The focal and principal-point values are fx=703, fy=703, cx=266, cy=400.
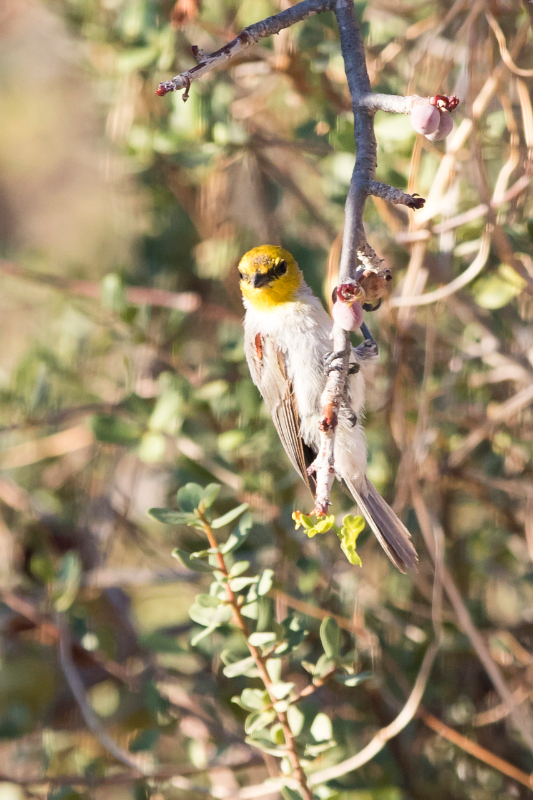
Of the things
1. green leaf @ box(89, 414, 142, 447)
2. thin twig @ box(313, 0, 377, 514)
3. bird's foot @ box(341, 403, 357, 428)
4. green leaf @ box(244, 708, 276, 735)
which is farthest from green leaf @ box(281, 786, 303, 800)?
green leaf @ box(89, 414, 142, 447)

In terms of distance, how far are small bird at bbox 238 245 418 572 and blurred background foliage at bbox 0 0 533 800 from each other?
165 mm

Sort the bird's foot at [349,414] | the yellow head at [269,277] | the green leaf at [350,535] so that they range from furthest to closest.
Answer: the yellow head at [269,277] → the bird's foot at [349,414] → the green leaf at [350,535]

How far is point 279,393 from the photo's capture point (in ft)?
5.90

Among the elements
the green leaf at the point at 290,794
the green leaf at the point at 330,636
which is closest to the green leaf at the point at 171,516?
the green leaf at the point at 330,636

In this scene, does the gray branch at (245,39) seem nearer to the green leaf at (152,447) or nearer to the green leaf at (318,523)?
the green leaf at (318,523)

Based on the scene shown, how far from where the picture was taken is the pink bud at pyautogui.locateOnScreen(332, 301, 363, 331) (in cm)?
94

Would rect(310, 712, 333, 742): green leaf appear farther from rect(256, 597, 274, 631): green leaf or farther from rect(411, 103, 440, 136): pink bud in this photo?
rect(411, 103, 440, 136): pink bud

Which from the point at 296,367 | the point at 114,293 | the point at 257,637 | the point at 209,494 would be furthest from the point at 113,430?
the point at 257,637

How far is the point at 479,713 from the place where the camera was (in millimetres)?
1945

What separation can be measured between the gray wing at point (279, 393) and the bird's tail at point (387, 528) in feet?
0.51

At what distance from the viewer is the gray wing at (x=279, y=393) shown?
173 centimetres

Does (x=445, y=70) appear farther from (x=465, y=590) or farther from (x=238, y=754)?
(x=238, y=754)

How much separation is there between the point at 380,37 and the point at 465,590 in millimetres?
1585

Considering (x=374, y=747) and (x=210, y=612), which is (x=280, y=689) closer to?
(x=210, y=612)
